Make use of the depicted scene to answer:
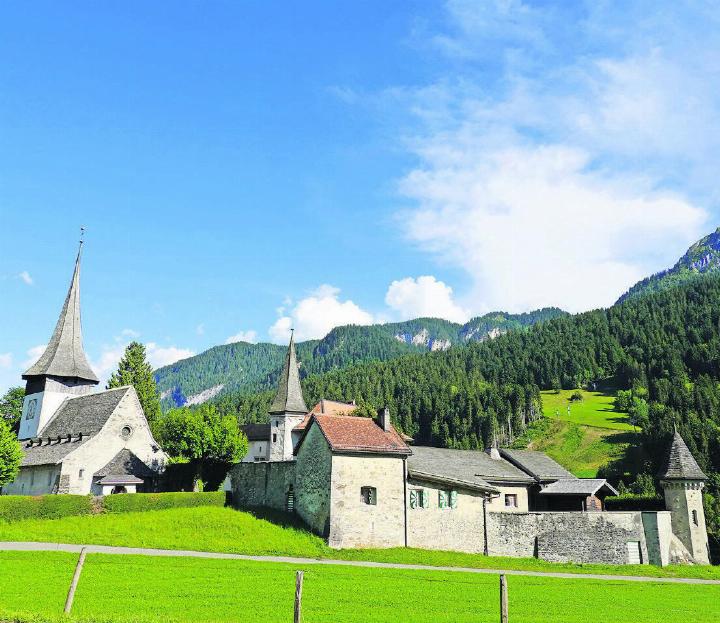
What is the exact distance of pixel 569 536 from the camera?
3991 cm

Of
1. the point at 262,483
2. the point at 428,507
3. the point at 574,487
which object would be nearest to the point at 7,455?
the point at 262,483

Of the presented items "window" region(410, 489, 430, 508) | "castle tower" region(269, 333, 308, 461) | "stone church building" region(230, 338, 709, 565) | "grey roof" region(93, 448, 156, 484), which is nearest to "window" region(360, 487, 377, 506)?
"stone church building" region(230, 338, 709, 565)

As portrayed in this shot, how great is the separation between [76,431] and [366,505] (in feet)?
100

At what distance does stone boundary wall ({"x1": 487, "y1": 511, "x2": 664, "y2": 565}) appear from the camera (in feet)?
128

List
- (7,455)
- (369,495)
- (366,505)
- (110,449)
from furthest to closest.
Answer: (110,449), (7,455), (369,495), (366,505)

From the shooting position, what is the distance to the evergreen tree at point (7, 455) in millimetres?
43062

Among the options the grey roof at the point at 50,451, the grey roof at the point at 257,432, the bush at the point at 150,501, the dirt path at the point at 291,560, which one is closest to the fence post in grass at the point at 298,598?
the dirt path at the point at 291,560

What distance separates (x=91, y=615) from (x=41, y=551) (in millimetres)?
15768

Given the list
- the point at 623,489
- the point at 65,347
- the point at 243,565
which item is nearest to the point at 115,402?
the point at 65,347

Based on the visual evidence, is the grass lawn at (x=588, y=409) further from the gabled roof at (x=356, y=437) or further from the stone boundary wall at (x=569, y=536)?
the gabled roof at (x=356, y=437)

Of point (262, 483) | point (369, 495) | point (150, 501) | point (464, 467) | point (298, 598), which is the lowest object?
point (298, 598)

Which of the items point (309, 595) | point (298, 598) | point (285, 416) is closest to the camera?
point (298, 598)

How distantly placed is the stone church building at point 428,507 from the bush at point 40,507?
1076 centimetres

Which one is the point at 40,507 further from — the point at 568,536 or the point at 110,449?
the point at 568,536
